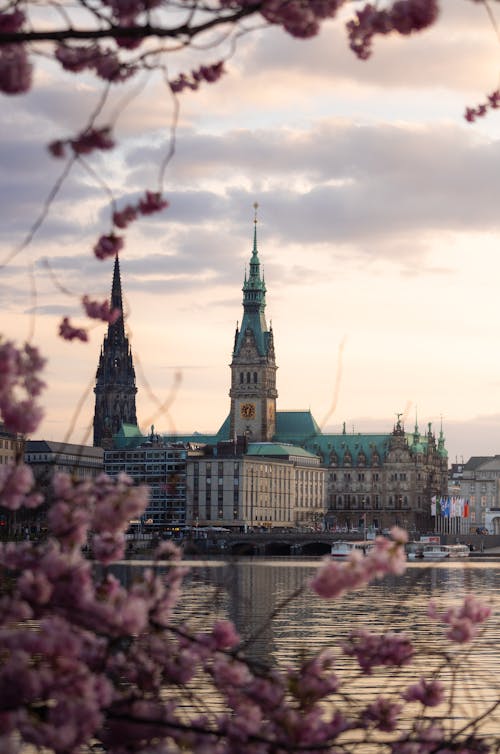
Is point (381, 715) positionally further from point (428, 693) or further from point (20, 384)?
point (20, 384)

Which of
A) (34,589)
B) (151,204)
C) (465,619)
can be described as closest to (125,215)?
(151,204)

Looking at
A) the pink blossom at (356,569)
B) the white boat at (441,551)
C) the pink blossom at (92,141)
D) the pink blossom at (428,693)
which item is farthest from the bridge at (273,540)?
the pink blossom at (92,141)

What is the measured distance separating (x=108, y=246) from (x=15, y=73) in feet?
6.74

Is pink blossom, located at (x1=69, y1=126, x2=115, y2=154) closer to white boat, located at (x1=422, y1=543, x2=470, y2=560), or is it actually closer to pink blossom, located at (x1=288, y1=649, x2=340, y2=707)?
pink blossom, located at (x1=288, y1=649, x2=340, y2=707)

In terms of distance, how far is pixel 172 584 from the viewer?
1125cm

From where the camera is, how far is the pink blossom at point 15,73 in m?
9.33

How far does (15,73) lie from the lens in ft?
30.6

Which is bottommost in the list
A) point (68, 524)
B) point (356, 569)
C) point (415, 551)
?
point (356, 569)

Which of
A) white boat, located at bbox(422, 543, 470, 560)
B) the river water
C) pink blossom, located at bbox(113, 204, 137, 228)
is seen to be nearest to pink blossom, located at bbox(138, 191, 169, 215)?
pink blossom, located at bbox(113, 204, 137, 228)

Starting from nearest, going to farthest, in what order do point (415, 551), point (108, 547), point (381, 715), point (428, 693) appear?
point (108, 547), point (381, 715), point (428, 693), point (415, 551)

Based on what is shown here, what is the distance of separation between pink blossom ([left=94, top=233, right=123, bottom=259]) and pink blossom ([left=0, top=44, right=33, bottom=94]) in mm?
1912

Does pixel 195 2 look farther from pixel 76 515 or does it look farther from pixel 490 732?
pixel 490 732

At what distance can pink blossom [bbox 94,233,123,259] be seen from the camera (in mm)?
11102

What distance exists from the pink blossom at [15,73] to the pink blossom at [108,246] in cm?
191
